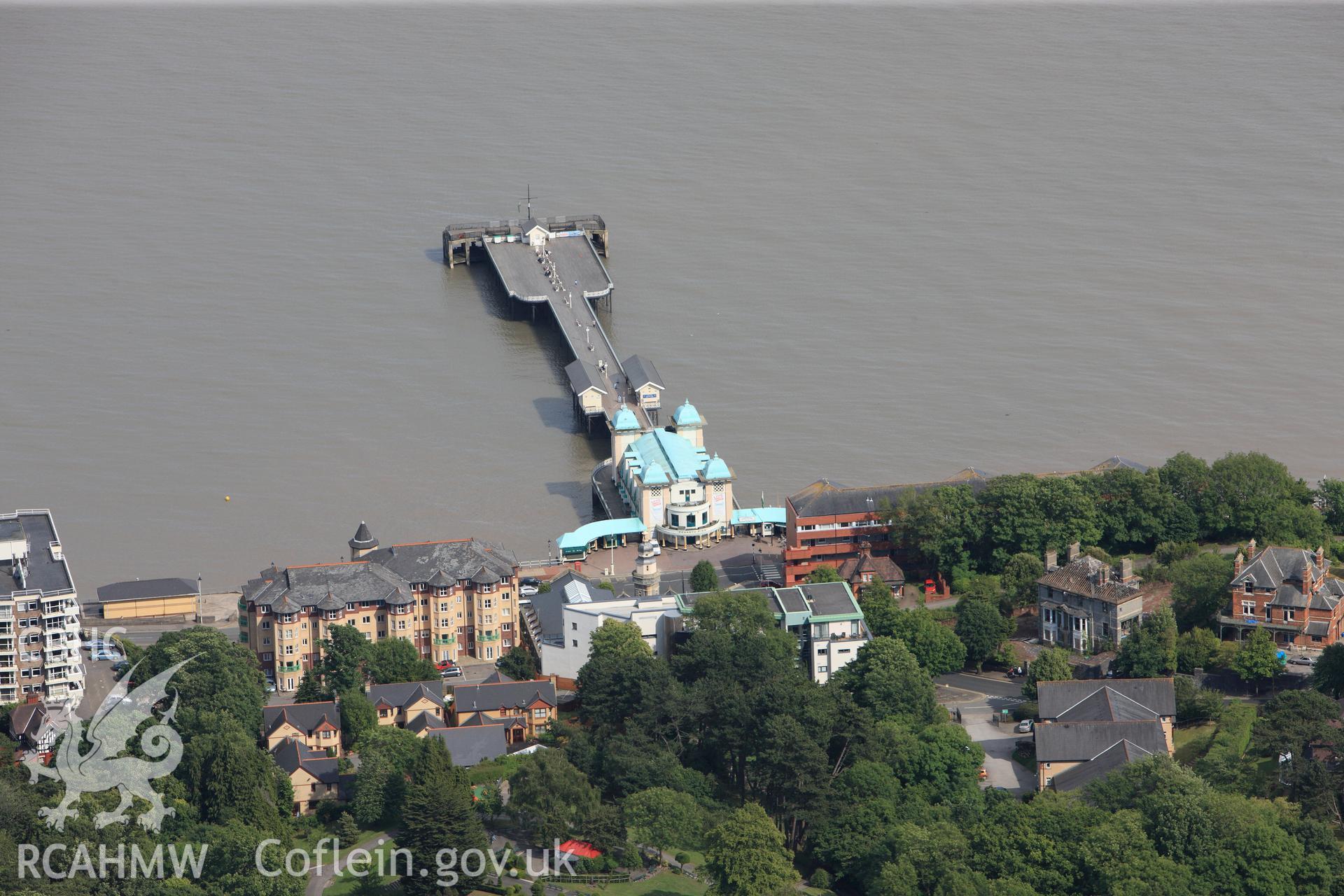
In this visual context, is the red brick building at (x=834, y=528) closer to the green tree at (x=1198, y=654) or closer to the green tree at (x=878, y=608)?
the green tree at (x=878, y=608)

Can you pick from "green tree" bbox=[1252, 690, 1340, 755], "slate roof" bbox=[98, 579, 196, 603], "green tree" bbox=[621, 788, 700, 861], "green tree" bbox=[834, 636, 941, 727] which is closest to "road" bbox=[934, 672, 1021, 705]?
"green tree" bbox=[834, 636, 941, 727]

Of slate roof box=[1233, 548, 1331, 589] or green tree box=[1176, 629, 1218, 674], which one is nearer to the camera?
green tree box=[1176, 629, 1218, 674]

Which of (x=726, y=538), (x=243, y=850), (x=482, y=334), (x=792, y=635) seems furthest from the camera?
(x=482, y=334)

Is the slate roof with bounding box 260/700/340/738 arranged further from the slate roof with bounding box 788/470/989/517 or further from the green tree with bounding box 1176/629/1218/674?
the green tree with bounding box 1176/629/1218/674

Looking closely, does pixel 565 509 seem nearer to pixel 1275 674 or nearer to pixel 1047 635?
pixel 1047 635

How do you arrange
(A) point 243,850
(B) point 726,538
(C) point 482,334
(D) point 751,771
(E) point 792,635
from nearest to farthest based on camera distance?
(A) point 243,850 → (D) point 751,771 → (E) point 792,635 → (B) point 726,538 → (C) point 482,334

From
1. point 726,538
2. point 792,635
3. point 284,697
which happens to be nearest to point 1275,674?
point 792,635

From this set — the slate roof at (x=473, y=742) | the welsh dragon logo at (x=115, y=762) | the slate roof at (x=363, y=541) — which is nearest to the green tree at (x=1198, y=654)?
the slate roof at (x=473, y=742)
